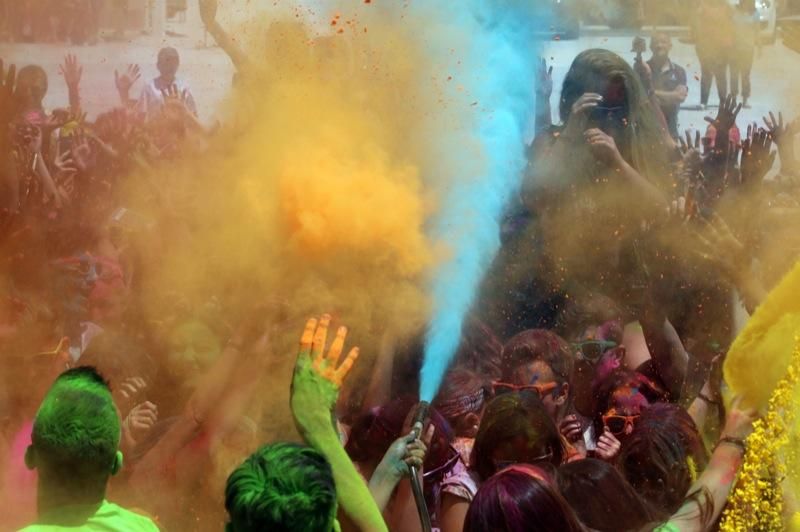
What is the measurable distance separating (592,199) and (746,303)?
4.21ft

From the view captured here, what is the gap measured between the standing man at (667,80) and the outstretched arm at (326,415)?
117 inches

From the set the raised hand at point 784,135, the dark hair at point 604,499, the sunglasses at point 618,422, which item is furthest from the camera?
the raised hand at point 784,135

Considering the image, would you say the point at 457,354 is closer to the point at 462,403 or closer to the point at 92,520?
the point at 462,403

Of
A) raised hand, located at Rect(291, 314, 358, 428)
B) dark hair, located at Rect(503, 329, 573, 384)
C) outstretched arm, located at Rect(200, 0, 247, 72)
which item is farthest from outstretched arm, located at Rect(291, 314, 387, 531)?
outstretched arm, located at Rect(200, 0, 247, 72)

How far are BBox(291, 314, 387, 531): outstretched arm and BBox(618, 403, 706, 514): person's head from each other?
896 millimetres

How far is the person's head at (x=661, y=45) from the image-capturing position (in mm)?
5379

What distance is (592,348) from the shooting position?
178 inches

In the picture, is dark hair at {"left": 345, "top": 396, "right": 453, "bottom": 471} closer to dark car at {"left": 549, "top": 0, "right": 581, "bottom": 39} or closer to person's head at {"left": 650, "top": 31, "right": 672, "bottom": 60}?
dark car at {"left": 549, "top": 0, "right": 581, "bottom": 39}

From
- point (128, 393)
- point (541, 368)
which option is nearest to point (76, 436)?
point (128, 393)

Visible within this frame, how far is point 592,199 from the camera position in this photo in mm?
5117

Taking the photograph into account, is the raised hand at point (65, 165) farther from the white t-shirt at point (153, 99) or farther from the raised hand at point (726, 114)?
the raised hand at point (726, 114)

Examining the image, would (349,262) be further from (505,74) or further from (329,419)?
(329,419)

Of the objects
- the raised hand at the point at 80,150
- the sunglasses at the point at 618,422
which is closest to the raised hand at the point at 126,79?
the raised hand at the point at 80,150

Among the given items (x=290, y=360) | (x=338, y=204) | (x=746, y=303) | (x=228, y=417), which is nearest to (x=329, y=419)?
(x=228, y=417)
